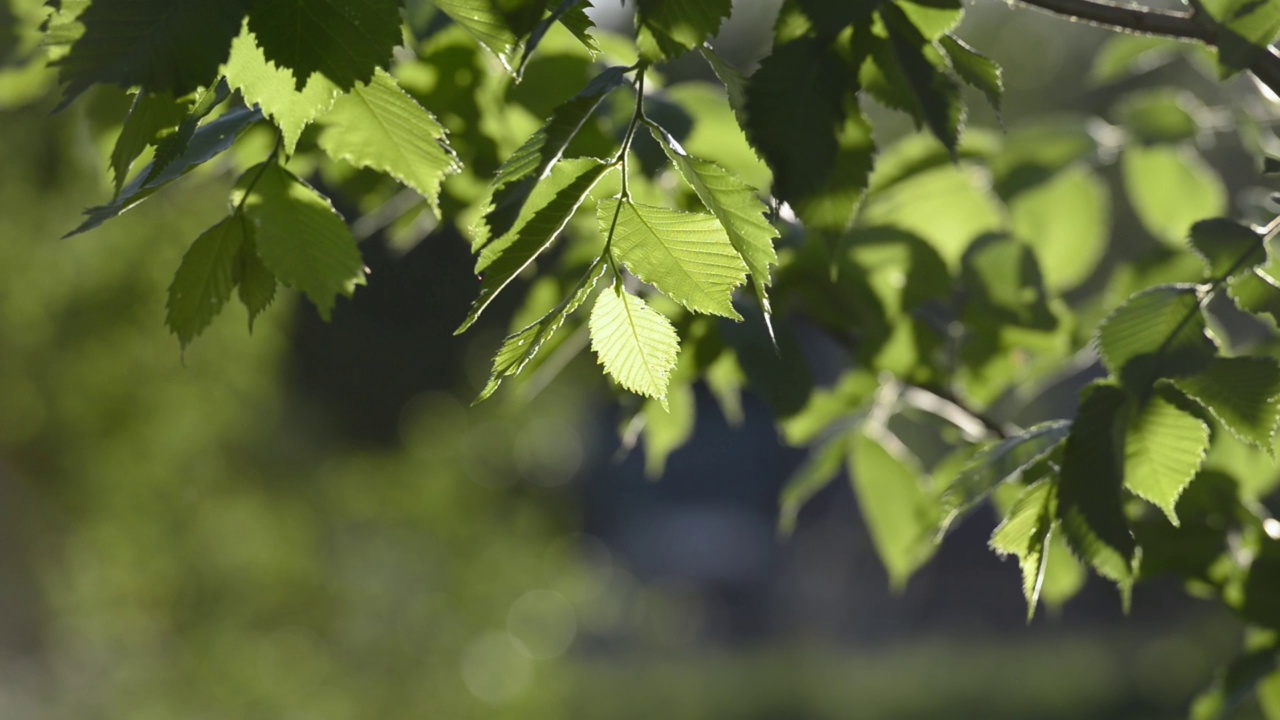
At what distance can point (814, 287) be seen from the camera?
915 mm

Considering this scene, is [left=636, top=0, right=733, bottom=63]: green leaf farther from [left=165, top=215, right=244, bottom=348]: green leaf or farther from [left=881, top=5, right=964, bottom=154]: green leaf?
[left=165, top=215, right=244, bottom=348]: green leaf

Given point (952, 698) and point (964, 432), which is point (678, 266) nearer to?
point (964, 432)

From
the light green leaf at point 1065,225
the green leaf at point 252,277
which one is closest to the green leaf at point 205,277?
the green leaf at point 252,277

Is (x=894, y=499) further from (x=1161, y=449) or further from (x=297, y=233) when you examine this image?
(x=297, y=233)

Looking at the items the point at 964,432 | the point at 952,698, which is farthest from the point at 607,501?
the point at 964,432

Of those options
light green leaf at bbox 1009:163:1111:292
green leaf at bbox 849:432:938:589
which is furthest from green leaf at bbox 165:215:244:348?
light green leaf at bbox 1009:163:1111:292

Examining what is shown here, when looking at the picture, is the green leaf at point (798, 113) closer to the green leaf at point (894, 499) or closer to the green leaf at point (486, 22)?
the green leaf at point (486, 22)

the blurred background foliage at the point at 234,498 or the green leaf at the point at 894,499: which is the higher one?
the green leaf at the point at 894,499

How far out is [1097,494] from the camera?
2.05 feet

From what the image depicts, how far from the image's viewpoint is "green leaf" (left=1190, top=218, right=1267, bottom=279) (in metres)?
0.68

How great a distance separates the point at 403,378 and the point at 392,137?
12525 mm

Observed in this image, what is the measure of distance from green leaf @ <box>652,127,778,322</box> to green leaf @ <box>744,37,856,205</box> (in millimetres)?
73

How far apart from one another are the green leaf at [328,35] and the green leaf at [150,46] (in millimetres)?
24

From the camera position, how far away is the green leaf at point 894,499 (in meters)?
1.04
